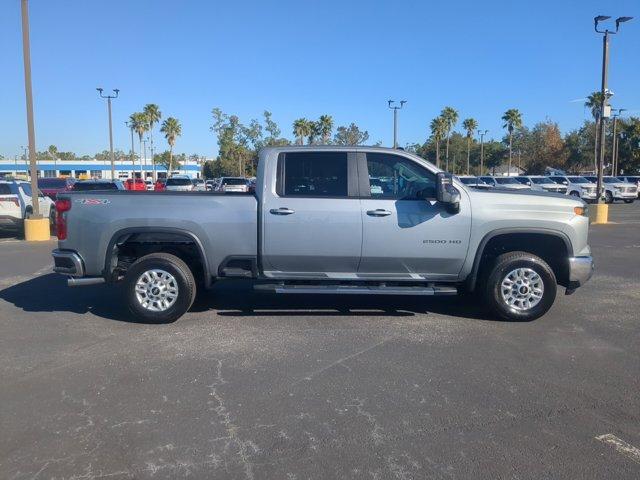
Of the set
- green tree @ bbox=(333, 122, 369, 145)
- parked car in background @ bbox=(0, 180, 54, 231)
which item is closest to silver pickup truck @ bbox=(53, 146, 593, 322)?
parked car in background @ bbox=(0, 180, 54, 231)

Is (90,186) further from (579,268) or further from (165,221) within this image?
(579,268)

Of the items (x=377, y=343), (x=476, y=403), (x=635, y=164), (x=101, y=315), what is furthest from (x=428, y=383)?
(x=635, y=164)

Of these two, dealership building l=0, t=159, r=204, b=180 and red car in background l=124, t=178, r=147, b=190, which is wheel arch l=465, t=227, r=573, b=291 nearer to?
red car in background l=124, t=178, r=147, b=190

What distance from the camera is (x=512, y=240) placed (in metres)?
6.93

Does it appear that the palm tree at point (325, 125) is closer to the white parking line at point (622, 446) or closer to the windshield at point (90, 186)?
the windshield at point (90, 186)

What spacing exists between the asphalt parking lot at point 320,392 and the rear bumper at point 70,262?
0.65 meters

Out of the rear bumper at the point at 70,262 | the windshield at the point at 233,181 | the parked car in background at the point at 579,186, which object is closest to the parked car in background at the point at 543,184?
the parked car in background at the point at 579,186

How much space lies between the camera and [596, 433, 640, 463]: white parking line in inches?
146

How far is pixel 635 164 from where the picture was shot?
206 feet

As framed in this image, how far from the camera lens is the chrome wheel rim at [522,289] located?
673cm

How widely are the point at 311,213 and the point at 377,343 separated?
5.39ft

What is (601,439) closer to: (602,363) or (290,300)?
(602,363)

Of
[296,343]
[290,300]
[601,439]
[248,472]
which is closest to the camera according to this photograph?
[248,472]

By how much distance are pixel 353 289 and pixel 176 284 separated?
2050 millimetres
